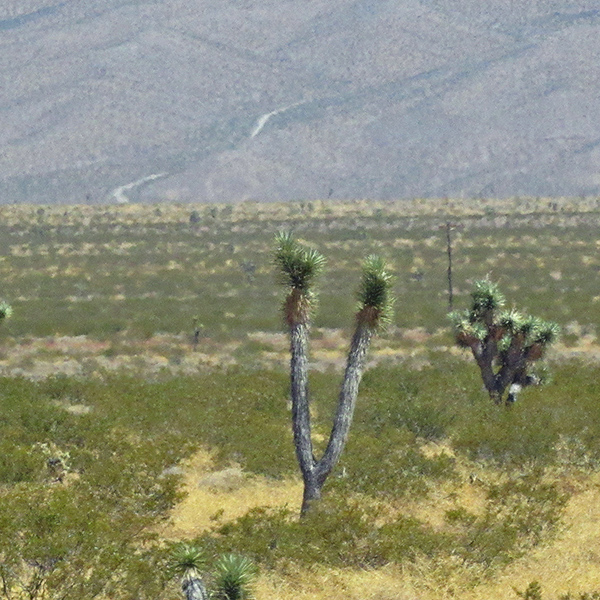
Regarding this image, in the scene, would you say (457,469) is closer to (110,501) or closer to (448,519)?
(448,519)

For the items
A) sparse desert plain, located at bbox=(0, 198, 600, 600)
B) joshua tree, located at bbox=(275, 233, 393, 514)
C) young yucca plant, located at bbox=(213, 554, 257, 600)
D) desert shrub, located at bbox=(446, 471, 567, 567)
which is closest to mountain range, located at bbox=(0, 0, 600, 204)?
sparse desert plain, located at bbox=(0, 198, 600, 600)

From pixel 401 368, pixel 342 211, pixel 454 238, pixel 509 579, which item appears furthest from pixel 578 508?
pixel 342 211

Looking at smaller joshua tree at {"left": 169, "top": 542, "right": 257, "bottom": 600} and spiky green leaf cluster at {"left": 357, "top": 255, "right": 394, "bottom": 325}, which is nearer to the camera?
smaller joshua tree at {"left": 169, "top": 542, "right": 257, "bottom": 600}

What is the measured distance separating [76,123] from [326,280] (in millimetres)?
126561

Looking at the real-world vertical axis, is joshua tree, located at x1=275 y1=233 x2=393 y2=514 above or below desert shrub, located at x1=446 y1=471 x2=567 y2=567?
above

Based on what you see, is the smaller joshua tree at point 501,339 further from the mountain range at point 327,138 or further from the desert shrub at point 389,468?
the mountain range at point 327,138

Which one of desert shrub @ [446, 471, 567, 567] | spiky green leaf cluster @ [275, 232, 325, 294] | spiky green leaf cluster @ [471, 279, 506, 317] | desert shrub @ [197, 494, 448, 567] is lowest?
spiky green leaf cluster @ [471, 279, 506, 317]

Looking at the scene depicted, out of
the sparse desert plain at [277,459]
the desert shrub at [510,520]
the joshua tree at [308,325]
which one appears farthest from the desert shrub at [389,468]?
the desert shrub at [510,520]

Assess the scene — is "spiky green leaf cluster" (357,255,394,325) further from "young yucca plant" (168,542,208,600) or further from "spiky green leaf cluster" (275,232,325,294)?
"young yucca plant" (168,542,208,600)

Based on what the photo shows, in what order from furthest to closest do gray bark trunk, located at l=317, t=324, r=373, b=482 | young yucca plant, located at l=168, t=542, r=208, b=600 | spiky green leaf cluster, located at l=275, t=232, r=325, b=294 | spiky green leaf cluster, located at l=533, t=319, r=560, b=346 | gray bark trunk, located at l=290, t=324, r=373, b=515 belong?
spiky green leaf cluster, located at l=533, t=319, r=560, b=346 → gray bark trunk, located at l=317, t=324, r=373, b=482 → gray bark trunk, located at l=290, t=324, r=373, b=515 → spiky green leaf cluster, located at l=275, t=232, r=325, b=294 → young yucca plant, located at l=168, t=542, r=208, b=600

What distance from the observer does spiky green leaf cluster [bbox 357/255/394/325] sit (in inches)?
744

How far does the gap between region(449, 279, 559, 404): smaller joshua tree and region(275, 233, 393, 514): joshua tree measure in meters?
9.23

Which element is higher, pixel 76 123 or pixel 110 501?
pixel 110 501

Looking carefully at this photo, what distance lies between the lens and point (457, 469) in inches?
925
